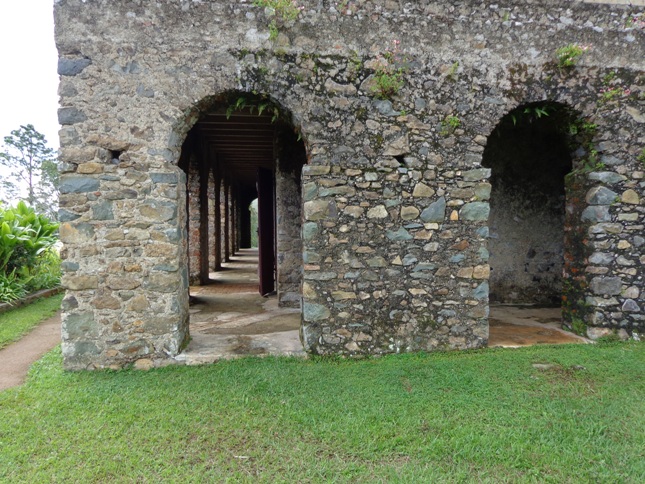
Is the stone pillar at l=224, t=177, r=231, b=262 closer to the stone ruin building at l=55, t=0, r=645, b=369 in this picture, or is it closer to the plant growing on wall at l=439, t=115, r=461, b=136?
the stone ruin building at l=55, t=0, r=645, b=369

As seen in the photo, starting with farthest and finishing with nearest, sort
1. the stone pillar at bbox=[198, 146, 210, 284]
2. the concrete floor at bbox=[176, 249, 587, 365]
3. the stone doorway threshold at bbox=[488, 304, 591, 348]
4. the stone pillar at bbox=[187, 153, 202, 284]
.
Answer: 1. the stone pillar at bbox=[198, 146, 210, 284]
2. the stone pillar at bbox=[187, 153, 202, 284]
3. the stone doorway threshold at bbox=[488, 304, 591, 348]
4. the concrete floor at bbox=[176, 249, 587, 365]

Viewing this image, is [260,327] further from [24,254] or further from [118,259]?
[24,254]

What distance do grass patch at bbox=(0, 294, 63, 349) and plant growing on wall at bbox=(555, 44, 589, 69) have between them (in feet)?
23.6

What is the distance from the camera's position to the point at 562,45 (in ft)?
13.0

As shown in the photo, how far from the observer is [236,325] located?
195 inches

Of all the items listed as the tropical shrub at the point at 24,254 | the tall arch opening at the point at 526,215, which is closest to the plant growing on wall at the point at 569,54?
the tall arch opening at the point at 526,215

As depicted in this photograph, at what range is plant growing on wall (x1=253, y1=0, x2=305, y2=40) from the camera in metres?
3.56

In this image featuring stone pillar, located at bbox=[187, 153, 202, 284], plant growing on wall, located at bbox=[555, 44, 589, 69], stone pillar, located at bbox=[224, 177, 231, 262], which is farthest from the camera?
stone pillar, located at bbox=[224, 177, 231, 262]

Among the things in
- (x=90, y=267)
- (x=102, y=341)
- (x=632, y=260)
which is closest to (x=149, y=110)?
(x=90, y=267)

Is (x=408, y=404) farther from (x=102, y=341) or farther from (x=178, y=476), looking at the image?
(x=102, y=341)

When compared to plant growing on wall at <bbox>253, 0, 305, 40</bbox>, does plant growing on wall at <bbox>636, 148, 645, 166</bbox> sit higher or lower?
lower

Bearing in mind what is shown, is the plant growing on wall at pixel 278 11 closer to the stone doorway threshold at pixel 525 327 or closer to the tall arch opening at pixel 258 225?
Result: the tall arch opening at pixel 258 225

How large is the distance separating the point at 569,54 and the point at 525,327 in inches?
130

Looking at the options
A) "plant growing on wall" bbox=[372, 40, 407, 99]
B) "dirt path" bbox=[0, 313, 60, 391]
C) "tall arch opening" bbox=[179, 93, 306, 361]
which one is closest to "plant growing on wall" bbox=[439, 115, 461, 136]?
A: "plant growing on wall" bbox=[372, 40, 407, 99]
